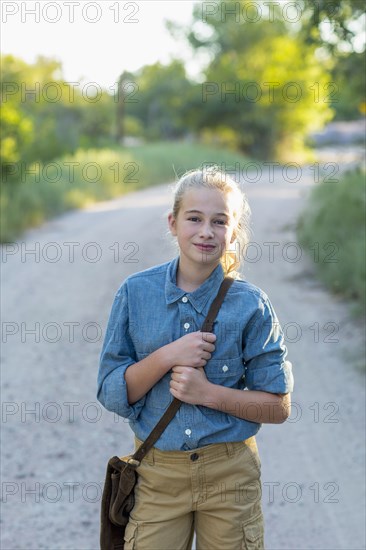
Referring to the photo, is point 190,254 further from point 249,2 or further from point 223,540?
point 249,2

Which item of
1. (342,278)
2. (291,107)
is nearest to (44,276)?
(342,278)

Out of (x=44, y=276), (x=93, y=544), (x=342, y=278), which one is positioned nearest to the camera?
(x=93, y=544)

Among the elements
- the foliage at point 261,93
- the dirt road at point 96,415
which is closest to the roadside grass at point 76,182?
the dirt road at point 96,415

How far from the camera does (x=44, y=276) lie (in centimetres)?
1088

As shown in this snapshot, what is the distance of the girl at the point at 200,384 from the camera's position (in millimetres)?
2615

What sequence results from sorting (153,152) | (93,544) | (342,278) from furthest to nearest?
(153,152)
(342,278)
(93,544)

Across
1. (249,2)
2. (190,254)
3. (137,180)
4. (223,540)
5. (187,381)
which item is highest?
(249,2)

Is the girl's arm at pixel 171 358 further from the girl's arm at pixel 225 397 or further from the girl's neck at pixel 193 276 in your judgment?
the girl's neck at pixel 193 276

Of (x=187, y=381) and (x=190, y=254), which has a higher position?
(x=190, y=254)

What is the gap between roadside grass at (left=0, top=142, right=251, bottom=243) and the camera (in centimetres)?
1547

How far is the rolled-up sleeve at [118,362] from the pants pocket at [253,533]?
1.54ft

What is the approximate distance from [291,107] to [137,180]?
23797mm

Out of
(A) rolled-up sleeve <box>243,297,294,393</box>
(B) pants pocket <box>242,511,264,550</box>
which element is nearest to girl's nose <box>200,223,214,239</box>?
(A) rolled-up sleeve <box>243,297,294,393</box>

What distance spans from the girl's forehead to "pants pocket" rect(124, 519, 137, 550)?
3.19 feet
